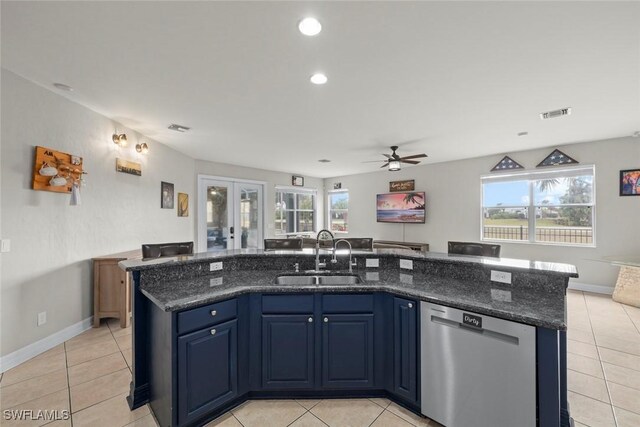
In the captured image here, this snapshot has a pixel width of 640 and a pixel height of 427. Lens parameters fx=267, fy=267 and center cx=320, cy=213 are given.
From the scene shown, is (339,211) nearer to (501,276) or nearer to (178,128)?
(178,128)

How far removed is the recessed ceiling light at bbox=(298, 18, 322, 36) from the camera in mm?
1700

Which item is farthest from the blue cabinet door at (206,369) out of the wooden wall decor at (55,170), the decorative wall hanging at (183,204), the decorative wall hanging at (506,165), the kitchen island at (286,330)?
the decorative wall hanging at (506,165)

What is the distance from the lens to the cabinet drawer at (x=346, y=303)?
6.34 ft

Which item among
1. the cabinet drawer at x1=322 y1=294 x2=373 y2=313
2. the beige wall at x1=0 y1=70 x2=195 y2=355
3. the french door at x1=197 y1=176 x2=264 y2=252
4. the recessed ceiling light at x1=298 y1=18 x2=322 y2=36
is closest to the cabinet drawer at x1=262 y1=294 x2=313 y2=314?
the cabinet drawer at x1=322 y1=294 x2=373 y2=313

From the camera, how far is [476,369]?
153 cm

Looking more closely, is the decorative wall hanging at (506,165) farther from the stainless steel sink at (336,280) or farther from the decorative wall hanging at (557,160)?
the stainless steel sink at (336,280)

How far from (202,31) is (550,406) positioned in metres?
2.97

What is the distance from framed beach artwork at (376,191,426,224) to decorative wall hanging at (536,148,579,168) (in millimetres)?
2289

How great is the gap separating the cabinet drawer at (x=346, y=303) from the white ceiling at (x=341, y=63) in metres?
1.83

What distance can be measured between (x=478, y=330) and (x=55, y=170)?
391 cm

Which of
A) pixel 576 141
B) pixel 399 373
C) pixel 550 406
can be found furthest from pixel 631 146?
pixel 399 373

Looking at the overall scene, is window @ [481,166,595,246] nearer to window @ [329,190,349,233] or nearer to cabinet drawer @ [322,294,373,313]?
window @ [329,190,349,233]

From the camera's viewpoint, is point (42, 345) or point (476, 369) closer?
point (476, 369)

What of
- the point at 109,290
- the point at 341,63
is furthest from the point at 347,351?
the point at 109,290
